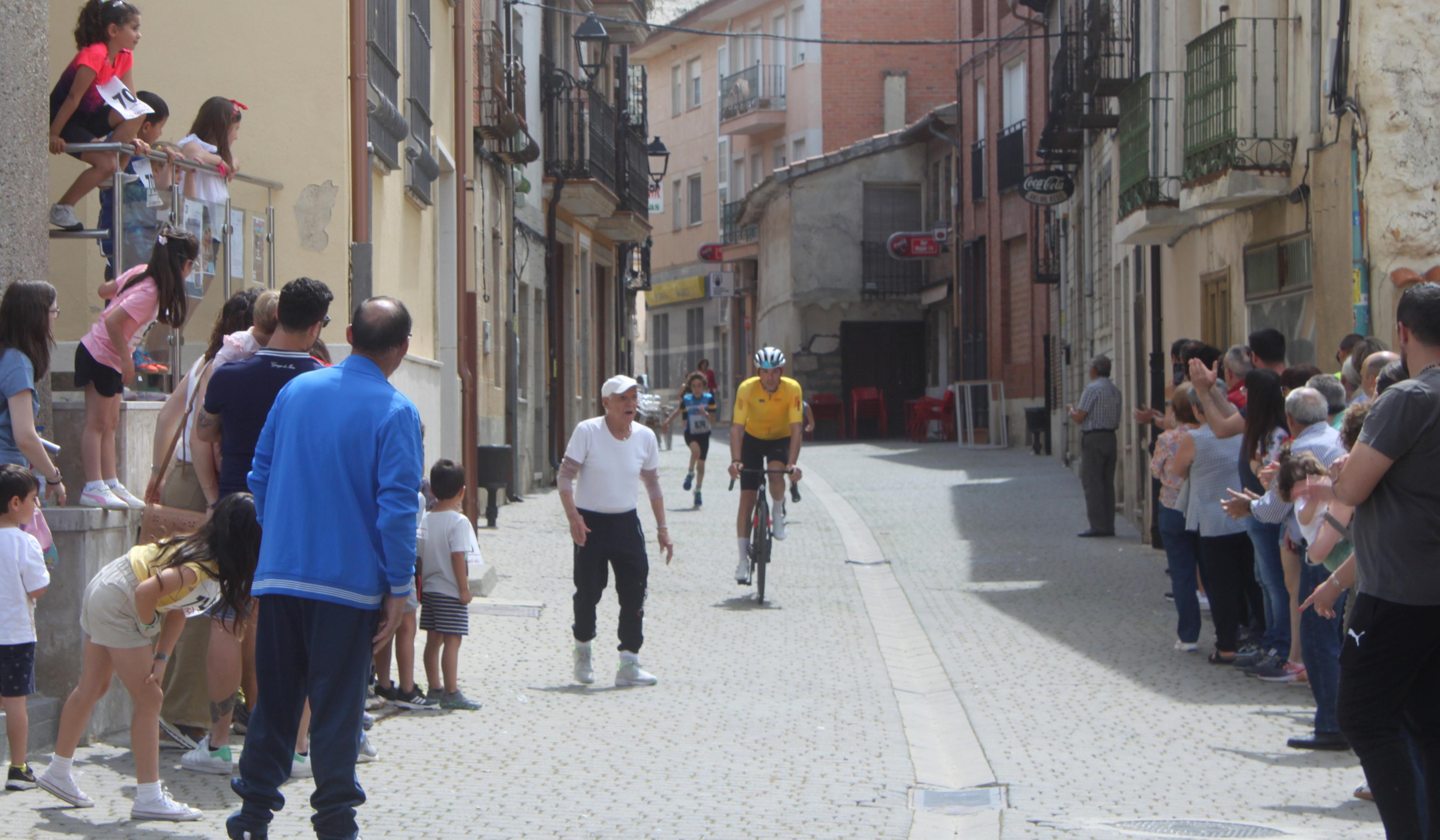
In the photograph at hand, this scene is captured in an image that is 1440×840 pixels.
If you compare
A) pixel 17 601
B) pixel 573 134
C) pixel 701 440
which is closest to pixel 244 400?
pixel 17 601

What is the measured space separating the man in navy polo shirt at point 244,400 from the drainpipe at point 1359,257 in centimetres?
681

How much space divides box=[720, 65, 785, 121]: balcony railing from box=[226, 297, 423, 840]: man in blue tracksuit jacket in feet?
139

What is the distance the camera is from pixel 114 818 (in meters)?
5.46

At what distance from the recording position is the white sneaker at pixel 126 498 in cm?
697

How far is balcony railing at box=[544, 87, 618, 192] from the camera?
919 inches

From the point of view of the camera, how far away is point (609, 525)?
890 centimetres

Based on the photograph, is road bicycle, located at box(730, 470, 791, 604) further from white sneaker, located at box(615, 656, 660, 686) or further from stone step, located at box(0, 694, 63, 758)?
stone step, located at box(0, 694, 63, 758)

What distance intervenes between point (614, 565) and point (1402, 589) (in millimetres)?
4989

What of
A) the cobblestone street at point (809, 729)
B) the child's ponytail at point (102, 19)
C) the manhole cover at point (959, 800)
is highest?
the child's ponytail at point (102, 19)

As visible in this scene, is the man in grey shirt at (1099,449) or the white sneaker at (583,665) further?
the man in grey shirt at (1099,449)

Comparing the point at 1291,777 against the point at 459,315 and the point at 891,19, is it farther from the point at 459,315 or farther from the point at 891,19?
the point at 891,19

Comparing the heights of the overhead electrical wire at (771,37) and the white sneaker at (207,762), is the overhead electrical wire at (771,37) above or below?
above

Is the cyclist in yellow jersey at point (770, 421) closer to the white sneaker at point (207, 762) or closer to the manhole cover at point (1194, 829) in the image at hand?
the white sneaker at point (207, 762)

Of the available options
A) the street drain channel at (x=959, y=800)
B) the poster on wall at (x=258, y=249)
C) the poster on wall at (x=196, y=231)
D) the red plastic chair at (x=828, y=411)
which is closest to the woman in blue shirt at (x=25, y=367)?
the poster on wall at (x=196, y=231)
